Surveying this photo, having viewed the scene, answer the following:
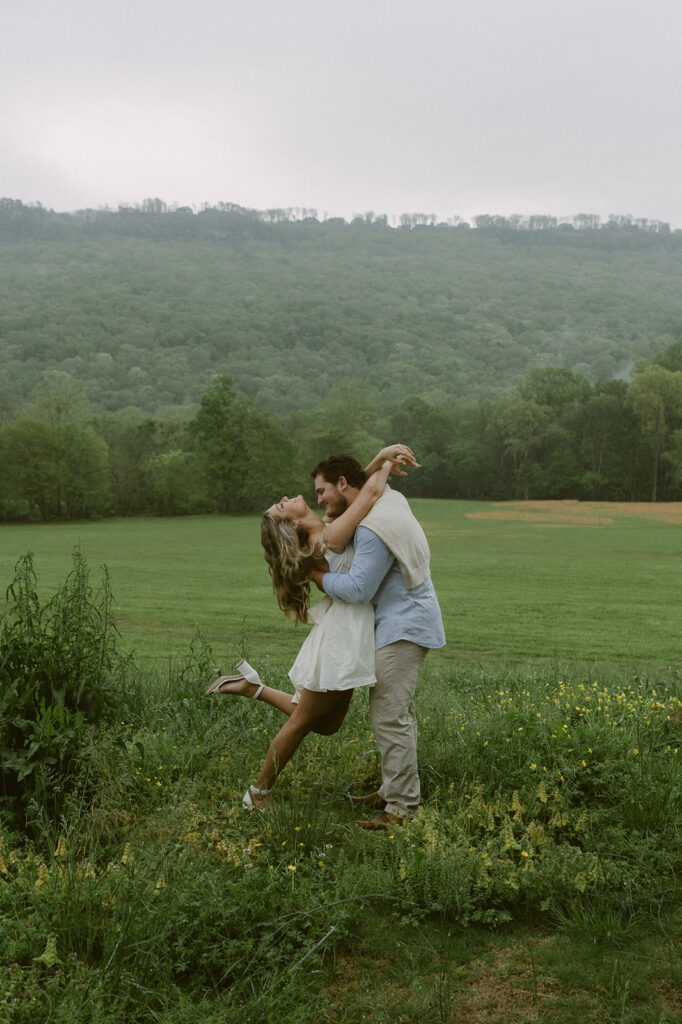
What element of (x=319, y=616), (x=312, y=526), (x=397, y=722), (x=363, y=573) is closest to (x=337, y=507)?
(x=312, y=526)

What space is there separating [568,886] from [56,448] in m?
60.3

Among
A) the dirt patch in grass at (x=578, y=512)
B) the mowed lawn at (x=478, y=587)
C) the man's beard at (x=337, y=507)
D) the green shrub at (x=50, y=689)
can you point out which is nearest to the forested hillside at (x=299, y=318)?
the dirt patch in grass at (x=578, y=512)

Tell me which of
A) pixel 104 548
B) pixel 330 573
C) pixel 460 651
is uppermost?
pixel 330 573

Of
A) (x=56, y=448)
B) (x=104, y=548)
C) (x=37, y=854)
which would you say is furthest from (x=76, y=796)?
(x=56, y=448)

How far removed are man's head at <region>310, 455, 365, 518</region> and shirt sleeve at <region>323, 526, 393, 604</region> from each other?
1.01 ft

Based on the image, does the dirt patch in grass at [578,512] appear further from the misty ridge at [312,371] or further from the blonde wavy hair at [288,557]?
the blonde wavy hair at [288,557]

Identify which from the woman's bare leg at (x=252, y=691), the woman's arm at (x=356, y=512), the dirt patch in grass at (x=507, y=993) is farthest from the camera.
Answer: the woman's bare leg at (x=252, y=691)

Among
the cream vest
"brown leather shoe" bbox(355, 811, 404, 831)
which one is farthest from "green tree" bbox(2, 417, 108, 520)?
"brown leather shoe" bbox(355, 811, 404, 831)

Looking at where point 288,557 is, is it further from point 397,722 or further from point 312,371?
point 312,371

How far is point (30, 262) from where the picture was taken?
550 ft

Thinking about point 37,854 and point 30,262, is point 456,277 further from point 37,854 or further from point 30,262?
point 37,854

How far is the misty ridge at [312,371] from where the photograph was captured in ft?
219

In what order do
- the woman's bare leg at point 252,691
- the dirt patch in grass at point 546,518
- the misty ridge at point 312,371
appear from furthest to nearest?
the misty ridge at point 312,371 < the dirt patch in grass at point 546,518 < the woman's bare leg at point 252,691

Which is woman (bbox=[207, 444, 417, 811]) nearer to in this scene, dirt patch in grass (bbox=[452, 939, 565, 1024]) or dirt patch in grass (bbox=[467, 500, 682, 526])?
dirt patch in grass (bbox=[452, 939, 565, 1024])
